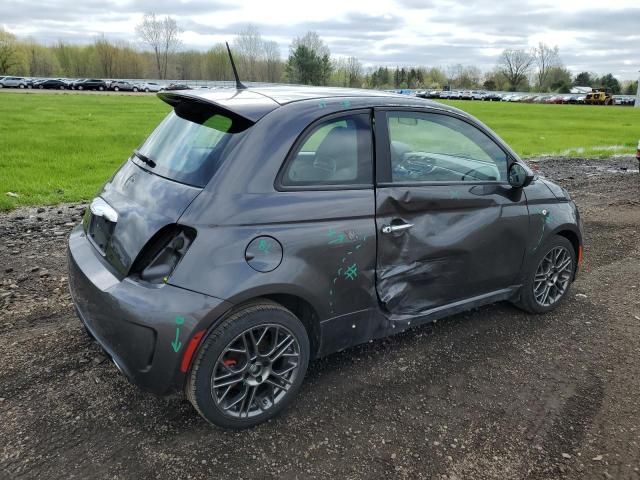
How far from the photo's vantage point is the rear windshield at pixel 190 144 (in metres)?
2.88

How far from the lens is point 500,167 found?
3875 millimetres

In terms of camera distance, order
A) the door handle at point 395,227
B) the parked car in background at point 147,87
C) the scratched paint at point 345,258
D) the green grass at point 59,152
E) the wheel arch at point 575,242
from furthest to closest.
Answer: the parked car in background at point 147,87
the green grass at point 59,152
the wheel arch at point 575,242
the door handle at point 395,227
the scratched paint at point 345,258

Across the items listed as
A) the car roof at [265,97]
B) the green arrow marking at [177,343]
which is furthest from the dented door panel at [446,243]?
the green arrow marking at [177,343]

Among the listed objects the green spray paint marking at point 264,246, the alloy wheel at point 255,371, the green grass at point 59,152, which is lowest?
the green grass at point 59,152

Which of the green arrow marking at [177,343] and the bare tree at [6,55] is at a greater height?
the bare tree at [6,55]

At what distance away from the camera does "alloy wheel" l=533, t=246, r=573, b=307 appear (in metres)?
4.34

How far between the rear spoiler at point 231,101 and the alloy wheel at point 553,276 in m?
2.63

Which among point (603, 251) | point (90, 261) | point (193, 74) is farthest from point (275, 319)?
point (193, 74)

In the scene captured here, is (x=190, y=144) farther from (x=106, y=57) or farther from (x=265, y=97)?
(x=106, y=57)

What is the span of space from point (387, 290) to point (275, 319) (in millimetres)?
832

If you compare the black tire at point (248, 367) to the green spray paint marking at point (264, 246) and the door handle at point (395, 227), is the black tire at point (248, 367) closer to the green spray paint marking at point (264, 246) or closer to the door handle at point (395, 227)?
the green spray paint marking at point (264, 246)

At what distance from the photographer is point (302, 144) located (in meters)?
2.98

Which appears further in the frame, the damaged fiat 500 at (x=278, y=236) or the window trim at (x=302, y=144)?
the window trim at (x=302, y=144)

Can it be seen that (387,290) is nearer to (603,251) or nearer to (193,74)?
(603,251)
